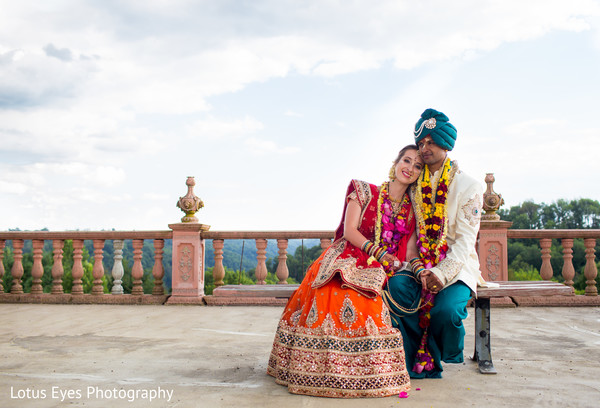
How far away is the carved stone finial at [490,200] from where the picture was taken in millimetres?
8156

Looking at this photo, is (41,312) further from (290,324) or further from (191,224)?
(290,324)

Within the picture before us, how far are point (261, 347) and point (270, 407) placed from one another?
1953 millimetres

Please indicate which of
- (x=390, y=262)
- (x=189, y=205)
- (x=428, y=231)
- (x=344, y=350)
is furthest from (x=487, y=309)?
(x=189, y=205)

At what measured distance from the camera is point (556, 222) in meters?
39.5

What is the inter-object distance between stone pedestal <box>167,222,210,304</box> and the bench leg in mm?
4888

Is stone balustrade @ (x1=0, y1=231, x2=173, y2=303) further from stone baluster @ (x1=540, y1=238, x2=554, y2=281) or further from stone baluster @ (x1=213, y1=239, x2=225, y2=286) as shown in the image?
stone baluster @ (x1=540, y1=238, x2=554, y2=281)

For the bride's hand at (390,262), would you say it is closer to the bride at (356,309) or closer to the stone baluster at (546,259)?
the bride at (356,309)

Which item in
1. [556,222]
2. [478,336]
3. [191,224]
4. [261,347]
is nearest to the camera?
[478,336]

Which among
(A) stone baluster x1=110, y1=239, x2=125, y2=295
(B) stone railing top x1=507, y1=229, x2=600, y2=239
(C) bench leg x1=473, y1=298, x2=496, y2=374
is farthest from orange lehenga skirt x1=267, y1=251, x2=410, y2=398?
(A) stone baluster x1=110, y1=239, x2=125, y2=295

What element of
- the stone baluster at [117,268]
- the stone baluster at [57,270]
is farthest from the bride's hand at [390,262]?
the stone baluster at [57,270]

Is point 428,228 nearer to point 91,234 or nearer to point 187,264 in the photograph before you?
point 187,264

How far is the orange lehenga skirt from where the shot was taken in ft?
11.2

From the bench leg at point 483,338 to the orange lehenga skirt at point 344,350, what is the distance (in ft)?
3.04

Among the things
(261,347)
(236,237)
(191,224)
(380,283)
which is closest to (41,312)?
(191,224)
